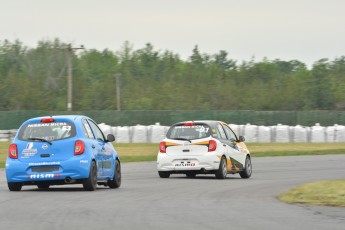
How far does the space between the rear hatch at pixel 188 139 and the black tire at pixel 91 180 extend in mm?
5195

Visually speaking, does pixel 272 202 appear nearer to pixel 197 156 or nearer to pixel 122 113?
pixel 197 156

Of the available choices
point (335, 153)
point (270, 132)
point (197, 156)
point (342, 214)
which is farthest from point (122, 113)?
point (342, 214)

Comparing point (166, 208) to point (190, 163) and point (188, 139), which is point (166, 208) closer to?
point (190, 163)

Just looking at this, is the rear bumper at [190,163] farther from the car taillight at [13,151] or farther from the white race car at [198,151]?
the car taillight at [13,151]

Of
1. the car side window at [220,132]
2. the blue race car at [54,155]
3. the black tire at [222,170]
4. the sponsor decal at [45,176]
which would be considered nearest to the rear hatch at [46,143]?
the blue race car at [54,155]

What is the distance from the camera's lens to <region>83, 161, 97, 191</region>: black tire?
16.1 m

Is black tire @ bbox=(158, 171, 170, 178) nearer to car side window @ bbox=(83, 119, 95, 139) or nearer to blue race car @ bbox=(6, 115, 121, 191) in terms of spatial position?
car side window @ bbox=(83, 119, 95, 139)

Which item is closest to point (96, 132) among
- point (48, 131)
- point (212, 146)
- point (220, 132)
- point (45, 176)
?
point (48, 131)

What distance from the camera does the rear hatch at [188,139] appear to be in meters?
21.3

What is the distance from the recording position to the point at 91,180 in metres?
16.2

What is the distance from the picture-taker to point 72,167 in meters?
15.9

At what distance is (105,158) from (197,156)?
441 cm

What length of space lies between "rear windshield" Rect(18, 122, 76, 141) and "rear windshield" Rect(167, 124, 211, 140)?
18.4 feet

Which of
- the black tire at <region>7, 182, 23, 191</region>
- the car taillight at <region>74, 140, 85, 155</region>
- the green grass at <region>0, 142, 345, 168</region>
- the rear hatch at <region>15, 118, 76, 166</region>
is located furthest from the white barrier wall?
the car taillight at <region>74, 140, 85, 155</region>
